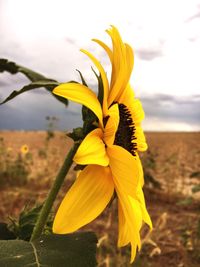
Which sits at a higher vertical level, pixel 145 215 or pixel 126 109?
pixel 126 109

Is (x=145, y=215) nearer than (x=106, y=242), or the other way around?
(x=145, y=215)

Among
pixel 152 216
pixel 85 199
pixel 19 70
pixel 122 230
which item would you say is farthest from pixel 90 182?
pixel 152 216

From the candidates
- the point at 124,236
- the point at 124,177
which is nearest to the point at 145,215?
the point at 124,236

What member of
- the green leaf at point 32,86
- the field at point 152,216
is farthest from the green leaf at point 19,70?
the field at point 152,216

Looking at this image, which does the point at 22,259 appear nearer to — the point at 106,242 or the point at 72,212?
the point at 72,212

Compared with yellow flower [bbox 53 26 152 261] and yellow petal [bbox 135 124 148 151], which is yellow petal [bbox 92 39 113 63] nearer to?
yellow flower [bbox 53 26 152 261]

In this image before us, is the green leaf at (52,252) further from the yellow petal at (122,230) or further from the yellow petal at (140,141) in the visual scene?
the yellow petal at (140,141)
